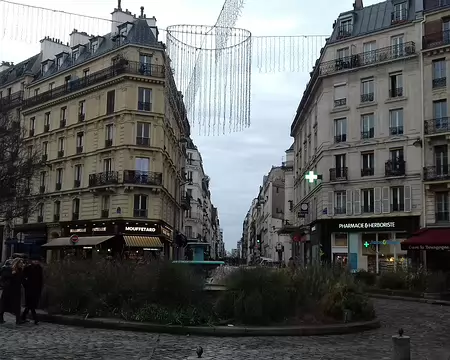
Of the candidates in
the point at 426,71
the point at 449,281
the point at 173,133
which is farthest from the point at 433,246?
the point at 173,133

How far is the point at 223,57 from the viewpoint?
11.1m

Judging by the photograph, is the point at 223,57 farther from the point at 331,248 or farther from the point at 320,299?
the point at 331,248

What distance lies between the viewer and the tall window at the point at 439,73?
3547 centimetres

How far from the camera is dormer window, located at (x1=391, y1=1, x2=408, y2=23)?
38531 mm

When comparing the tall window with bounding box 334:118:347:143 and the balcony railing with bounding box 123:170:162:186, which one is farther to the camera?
the balcony railing with bounding box 123:170:162:186

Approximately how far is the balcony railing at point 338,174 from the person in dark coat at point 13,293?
28596 millimetres

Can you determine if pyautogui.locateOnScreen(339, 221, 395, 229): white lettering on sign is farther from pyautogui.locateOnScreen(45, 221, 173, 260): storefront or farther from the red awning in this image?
pyautogui.locateOnScreen(45, 221, 173, 260): storefront

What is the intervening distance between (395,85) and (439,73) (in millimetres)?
3013

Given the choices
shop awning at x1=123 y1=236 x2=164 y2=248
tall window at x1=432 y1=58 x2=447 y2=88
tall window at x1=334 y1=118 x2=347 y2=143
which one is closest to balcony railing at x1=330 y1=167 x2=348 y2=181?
tall window at x1=334 y1=118 x2=347 y2=143

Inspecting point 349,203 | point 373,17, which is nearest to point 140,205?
point 349,203

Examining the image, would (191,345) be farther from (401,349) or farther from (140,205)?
(140,205)

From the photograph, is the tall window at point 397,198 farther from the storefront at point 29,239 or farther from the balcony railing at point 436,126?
the storefront at point 29,239

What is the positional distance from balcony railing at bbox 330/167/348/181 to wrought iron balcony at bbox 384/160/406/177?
295 cm

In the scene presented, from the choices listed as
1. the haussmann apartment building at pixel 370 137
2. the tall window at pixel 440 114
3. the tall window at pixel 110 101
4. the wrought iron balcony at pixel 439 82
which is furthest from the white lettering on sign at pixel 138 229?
the wrought iron balcony at pixel 439 82
